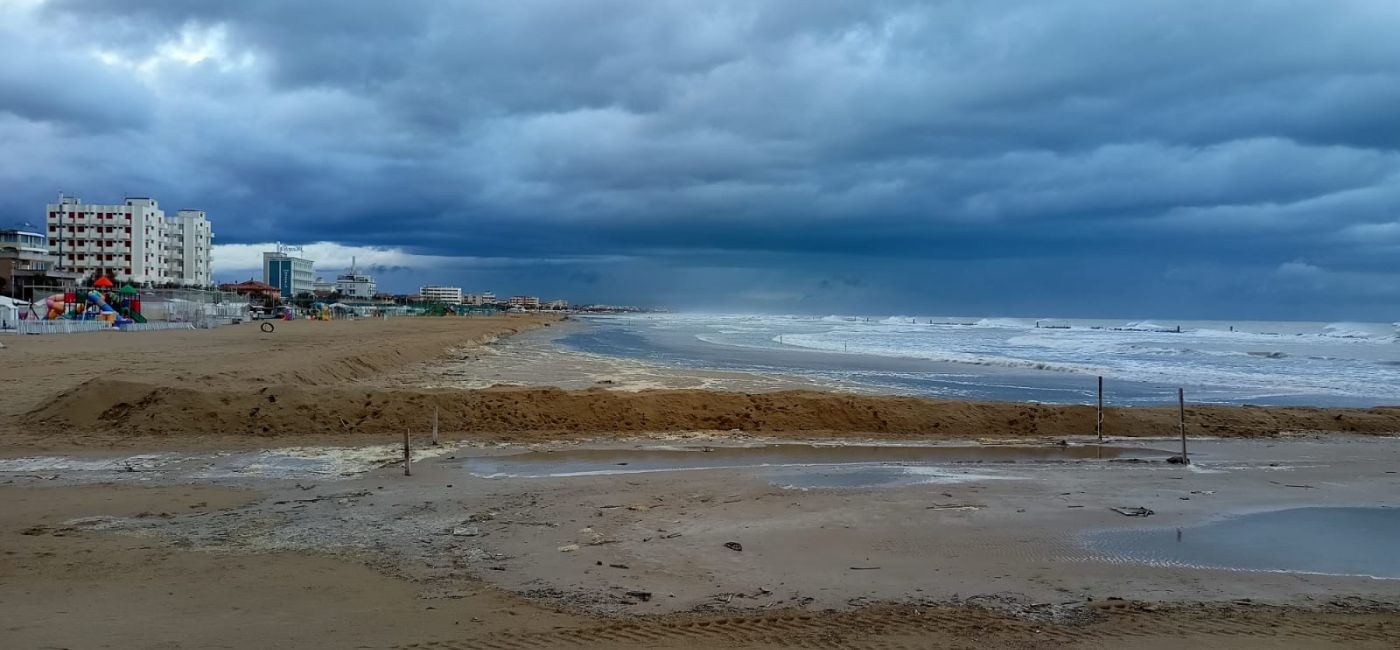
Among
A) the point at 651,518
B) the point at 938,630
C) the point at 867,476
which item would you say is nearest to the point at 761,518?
the point at 651,518

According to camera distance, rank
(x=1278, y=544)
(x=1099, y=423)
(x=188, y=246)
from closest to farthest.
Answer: (x=1278, y=544), (x=1099, y=423), (x=188, y=246)

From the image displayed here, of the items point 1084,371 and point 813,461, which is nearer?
point 813,461

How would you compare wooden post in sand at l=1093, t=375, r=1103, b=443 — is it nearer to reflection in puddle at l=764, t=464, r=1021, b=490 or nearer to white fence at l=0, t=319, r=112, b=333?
reflection in puddle at l=764, t=464, r=1021, b=490

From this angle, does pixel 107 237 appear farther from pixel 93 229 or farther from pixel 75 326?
pixel 75 326

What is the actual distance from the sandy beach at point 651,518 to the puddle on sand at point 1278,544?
130mm

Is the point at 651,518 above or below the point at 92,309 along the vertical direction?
below

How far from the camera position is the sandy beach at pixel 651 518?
581 centimetres

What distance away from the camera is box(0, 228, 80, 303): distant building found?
3327 inches

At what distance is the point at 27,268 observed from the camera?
89.1 m

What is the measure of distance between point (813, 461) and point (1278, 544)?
21.8 feet

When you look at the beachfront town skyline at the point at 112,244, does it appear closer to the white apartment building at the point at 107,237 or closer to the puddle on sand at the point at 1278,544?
the white apartment building at the point at 107,237

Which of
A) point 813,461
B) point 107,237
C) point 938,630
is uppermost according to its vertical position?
point 107,237

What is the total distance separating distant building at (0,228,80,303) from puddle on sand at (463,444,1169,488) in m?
93.4

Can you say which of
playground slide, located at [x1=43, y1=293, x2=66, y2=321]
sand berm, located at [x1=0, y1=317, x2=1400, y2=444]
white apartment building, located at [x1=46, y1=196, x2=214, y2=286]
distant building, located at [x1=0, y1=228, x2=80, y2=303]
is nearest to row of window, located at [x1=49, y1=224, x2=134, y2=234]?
white apartment building, located at [x1=46, y1=196, x2=214, y2=286]
